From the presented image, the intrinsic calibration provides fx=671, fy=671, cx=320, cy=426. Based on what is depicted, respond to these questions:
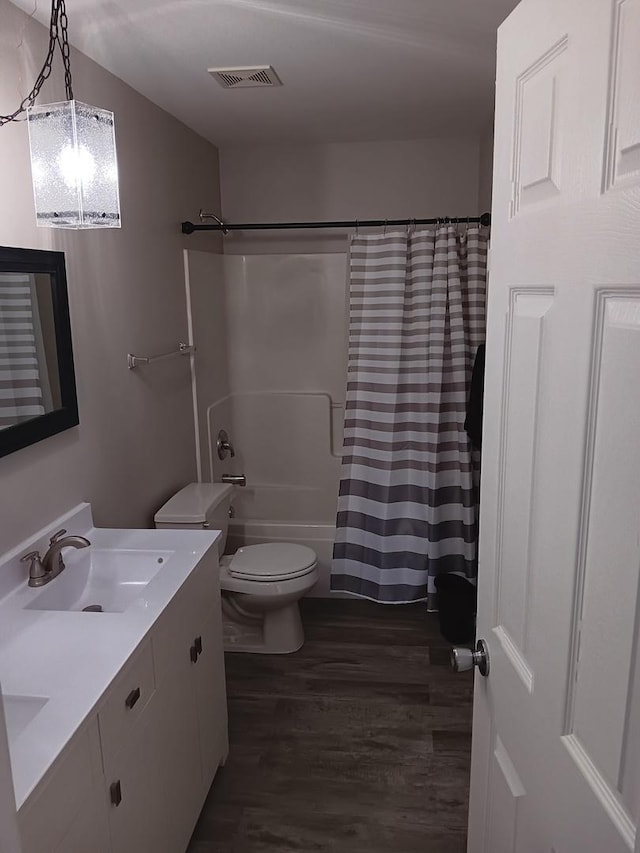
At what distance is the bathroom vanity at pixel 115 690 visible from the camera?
127cm

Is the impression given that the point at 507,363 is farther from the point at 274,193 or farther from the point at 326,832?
the point at 274,193

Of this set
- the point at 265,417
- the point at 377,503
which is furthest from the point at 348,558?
the point at 265,417

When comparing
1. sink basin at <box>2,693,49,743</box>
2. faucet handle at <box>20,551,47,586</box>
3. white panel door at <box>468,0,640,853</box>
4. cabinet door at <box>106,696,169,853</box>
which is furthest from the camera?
faucet handle at <box>20,551,47,586</box>

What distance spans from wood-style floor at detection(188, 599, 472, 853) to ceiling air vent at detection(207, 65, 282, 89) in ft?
8.01

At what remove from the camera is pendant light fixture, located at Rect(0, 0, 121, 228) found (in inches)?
64.4

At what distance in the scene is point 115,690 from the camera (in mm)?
1472

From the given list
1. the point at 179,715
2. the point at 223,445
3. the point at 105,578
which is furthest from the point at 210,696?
the point at 223,445

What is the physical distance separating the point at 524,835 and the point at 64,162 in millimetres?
1738

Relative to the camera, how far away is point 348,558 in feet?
10.9

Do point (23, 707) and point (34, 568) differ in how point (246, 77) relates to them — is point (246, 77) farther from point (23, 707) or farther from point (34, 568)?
point (23, 707)

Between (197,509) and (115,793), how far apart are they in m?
1.43

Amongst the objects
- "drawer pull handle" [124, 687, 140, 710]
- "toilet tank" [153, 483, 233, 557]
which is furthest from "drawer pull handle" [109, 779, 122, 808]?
"toilet tank" [153, 483, 233, 557]

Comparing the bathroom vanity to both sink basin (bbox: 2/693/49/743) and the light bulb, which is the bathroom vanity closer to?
sink basin (bbox: 2/693/49/743)

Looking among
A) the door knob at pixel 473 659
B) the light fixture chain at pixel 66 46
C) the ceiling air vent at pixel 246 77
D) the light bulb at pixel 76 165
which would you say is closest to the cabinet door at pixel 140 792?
the door knob at pixel 473 659
